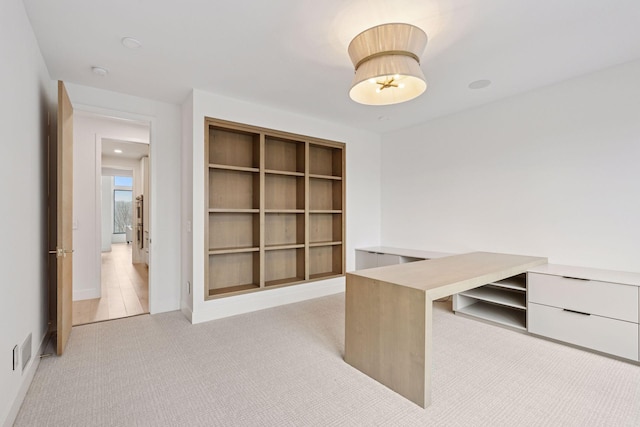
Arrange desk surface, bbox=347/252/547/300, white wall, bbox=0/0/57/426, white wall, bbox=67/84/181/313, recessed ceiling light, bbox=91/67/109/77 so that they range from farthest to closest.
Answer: white wall, bbox=67/84/181/313 < recessed ceiling light, bbox=91/67/109/77 < desk surface, bbox=347/252/547/300 < white wall, bbox=0/0/57/426

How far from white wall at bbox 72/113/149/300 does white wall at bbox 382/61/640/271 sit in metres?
4.19

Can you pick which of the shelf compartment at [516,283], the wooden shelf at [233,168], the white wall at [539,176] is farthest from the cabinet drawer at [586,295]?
the wooden shelf at [233,168]

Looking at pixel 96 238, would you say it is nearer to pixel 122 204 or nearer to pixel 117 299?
pixel 117 299

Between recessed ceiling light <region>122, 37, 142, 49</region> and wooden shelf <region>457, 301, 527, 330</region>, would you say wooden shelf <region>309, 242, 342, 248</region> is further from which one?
recessed ceiling light <region>122, 37, 142, 49</region>

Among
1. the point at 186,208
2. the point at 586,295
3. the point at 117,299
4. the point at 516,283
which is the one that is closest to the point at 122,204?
the point at 117,299

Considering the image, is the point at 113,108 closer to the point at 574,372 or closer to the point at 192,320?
the point at 192,320

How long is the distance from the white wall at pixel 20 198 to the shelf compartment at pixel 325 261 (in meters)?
2.99

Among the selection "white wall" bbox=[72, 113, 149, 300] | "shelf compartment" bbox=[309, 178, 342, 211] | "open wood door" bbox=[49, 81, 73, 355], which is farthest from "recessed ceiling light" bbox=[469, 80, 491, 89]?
"white wall" bbox=[72, 113, 149, 300]

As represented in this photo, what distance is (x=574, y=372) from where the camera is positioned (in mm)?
2186

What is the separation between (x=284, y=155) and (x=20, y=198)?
2840 mm

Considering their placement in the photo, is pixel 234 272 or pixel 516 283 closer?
pixel 516 283

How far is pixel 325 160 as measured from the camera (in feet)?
15.6

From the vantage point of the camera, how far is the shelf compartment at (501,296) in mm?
3010

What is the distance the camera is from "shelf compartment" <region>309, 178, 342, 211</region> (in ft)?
15.0
